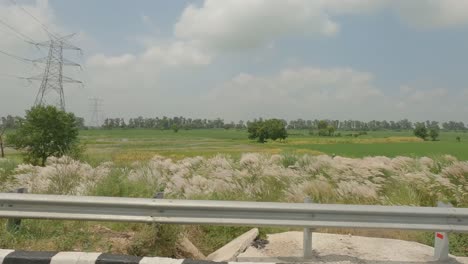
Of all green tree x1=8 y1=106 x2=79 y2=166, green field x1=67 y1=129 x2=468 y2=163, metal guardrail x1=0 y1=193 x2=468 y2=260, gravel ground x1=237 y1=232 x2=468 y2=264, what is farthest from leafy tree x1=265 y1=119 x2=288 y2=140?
metal guardrail x1=0 y1=193 x2=468 y2=260

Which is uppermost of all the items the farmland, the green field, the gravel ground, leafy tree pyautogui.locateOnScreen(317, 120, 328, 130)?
leafy tree pyautogui.locateOnScreen(317, 120, 328, 130)

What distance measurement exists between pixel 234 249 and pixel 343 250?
1.39 meters

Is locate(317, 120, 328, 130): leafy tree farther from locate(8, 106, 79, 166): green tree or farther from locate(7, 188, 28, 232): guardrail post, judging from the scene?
locate(7, 188, 28, 232): guardrail post

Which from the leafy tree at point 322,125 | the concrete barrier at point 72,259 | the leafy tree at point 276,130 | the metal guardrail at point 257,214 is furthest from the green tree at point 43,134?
the leafy tree at point 322,125

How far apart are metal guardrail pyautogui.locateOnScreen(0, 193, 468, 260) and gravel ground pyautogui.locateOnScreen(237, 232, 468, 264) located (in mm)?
298

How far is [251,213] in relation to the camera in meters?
4.34

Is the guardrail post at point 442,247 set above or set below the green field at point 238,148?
above

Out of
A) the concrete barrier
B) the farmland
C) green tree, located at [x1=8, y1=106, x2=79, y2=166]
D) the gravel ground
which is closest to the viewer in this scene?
the concrete barrier

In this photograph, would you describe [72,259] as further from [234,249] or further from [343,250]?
[343,250]

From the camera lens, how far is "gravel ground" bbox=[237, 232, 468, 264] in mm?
4477

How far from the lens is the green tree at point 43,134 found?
32.9 meters

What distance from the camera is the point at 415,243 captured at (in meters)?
5.34

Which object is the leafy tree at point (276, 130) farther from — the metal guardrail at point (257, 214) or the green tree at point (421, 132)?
the metal guardrail at point (257, 214)

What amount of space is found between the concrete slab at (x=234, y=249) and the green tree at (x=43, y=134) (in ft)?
96.8
